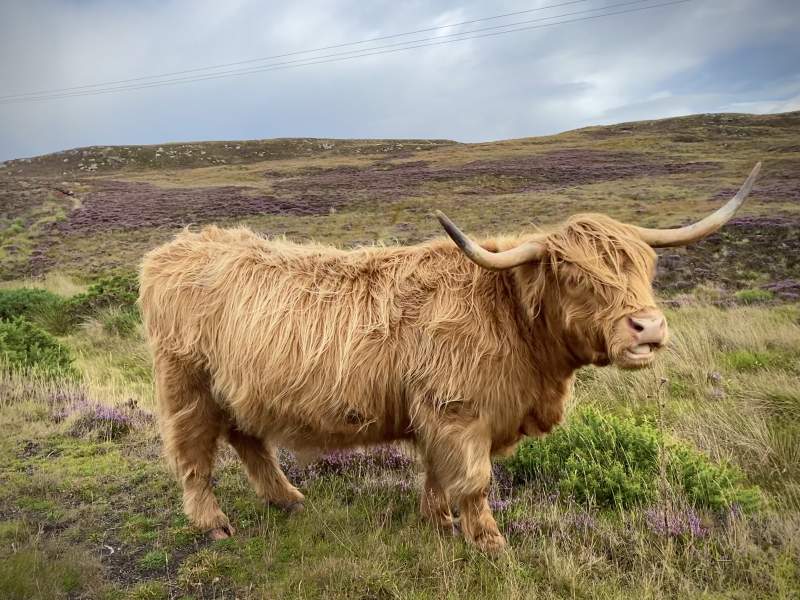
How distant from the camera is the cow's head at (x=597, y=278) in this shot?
241 centimetres

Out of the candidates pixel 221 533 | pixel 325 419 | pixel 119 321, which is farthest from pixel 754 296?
pixel 119 321

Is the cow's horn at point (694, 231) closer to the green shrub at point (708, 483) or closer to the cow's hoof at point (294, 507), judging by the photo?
the green shrub at point (708, 483)

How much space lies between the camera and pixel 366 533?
318 centimetres

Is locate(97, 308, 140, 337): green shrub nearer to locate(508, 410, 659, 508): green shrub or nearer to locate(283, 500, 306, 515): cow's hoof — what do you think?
locate(283, 500, 306, 515): cow's hoof

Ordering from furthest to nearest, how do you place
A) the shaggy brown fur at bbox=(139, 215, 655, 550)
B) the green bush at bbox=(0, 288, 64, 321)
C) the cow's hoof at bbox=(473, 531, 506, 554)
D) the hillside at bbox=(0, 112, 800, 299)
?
the hillside at bbox=(0, 112, 800, 299), the green bush at bbox=(0, 288, 64, 321), the cow's hoof at bbox=(473, 531, 506, 554), the shaggy brown fur at bbox=(139, 215, 655, 550)

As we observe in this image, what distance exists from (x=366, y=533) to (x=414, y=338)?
4.17 ft

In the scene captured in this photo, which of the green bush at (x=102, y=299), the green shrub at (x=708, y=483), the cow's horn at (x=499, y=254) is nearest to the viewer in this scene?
the cow's horn at (x=499, y=254)

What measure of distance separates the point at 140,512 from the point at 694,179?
109 ft

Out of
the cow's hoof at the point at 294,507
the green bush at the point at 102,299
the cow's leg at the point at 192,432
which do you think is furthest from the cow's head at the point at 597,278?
the green bush at the point at 102,299

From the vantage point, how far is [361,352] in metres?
2.86

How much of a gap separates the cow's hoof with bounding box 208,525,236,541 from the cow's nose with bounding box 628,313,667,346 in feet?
8.86

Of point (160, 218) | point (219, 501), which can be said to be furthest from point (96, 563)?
point (160, 218)

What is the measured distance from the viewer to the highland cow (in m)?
2.66

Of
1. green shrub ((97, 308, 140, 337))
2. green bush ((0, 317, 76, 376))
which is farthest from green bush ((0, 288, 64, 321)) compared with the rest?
green bush ((0, 317, 76, 376))
